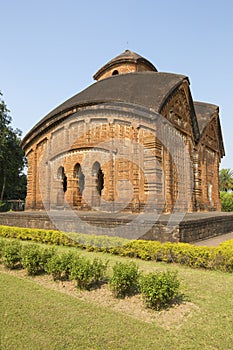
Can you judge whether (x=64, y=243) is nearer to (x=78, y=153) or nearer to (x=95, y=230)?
(x=95, y=230)

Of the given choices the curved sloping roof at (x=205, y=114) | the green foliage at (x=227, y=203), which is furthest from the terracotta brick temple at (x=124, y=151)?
the green foliage at (x=227, y=203)

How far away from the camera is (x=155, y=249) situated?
7.30 meters

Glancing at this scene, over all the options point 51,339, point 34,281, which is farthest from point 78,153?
point 51,339

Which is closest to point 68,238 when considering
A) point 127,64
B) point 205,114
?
point 205,114

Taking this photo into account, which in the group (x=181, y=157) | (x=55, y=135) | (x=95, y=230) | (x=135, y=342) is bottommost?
(x=135, y=342)

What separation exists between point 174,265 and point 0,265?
4.32m

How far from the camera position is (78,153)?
45.2ft

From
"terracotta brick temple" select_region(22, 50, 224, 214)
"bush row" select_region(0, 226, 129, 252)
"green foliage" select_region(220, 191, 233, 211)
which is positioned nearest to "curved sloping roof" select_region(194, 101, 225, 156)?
"terracotta brick temple" select_region(22, 50, 224, 214)

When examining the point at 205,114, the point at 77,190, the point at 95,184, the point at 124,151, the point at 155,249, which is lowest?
the point at 155,249

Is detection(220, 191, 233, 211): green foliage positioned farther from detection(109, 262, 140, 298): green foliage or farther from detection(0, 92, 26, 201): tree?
detection(109, 262, 140, 298): green foliage

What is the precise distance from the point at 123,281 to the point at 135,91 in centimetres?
1028

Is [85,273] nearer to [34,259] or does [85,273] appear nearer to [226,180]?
[34,259]

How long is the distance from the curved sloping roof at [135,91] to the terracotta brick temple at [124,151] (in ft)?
0.14

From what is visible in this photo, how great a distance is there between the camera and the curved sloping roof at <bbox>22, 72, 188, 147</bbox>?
12281 millimetres
